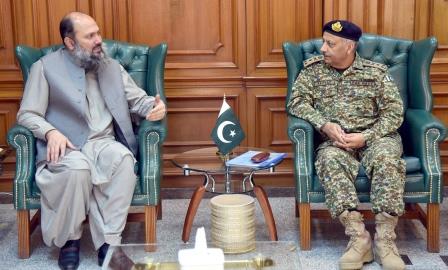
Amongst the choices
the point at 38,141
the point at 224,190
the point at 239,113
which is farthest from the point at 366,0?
the point at 38,141

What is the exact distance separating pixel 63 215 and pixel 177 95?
144 cm

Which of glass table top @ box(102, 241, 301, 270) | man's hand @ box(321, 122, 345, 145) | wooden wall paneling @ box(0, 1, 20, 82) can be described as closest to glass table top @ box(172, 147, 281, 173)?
man's hand @ box(321, 122, 345, 145)

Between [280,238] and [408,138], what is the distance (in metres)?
0.85

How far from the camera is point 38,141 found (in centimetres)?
322

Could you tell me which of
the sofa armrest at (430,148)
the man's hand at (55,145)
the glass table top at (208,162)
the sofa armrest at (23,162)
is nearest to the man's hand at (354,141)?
the sofa armrest at (430,148)

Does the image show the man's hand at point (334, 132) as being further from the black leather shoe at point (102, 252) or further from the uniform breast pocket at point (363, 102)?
the black leather shoe at point (102, 252)

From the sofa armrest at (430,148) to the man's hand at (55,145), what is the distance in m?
1.73

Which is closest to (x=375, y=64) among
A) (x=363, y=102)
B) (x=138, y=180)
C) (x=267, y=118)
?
(x=363, y=102)

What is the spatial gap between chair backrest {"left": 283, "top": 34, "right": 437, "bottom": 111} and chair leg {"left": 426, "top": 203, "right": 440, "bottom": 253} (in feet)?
1.82

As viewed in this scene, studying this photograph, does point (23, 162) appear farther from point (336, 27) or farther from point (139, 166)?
point (336, 27)

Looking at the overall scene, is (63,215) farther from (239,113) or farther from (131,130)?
(239,113)

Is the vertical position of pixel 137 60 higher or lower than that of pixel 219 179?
higher

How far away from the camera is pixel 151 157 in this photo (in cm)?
322

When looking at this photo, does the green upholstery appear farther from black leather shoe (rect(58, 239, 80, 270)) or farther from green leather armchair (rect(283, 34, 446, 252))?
green leather armchair (rect(283, 34, 446, 252))
